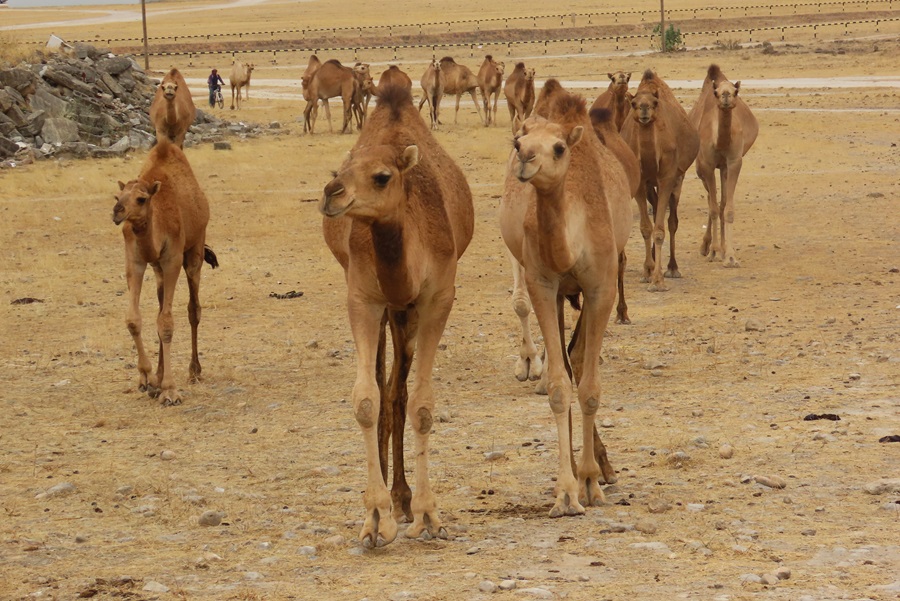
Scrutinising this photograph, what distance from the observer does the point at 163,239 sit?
1096 cm

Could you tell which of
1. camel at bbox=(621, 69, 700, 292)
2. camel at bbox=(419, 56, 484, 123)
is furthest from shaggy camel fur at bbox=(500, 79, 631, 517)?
camel at bbox=(419, 56, 484, 123)

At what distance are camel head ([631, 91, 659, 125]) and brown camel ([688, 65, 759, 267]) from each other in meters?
1.65

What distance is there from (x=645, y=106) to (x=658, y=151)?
69 cm

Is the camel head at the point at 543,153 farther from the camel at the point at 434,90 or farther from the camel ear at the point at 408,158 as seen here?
the camel at the point at 434,90

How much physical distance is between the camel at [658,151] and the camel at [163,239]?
16.9ft

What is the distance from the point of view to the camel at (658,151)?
1456 cm

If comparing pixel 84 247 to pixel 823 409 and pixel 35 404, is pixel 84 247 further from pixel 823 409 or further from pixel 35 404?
pixel 823 409

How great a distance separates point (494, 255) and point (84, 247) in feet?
18.9

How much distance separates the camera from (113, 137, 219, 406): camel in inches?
415

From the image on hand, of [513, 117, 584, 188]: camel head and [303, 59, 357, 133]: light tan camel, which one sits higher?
[513, 117, 584, 188]: camel head

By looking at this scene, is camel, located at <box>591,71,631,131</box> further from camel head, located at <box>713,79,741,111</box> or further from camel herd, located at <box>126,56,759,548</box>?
camel herd, located at <box>126,56,759,548</box>

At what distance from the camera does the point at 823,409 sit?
29.3 ft

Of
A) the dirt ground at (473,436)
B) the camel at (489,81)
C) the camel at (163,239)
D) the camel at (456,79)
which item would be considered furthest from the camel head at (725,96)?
the camel at (456,79)

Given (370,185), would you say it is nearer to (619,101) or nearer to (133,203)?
(133,203)
